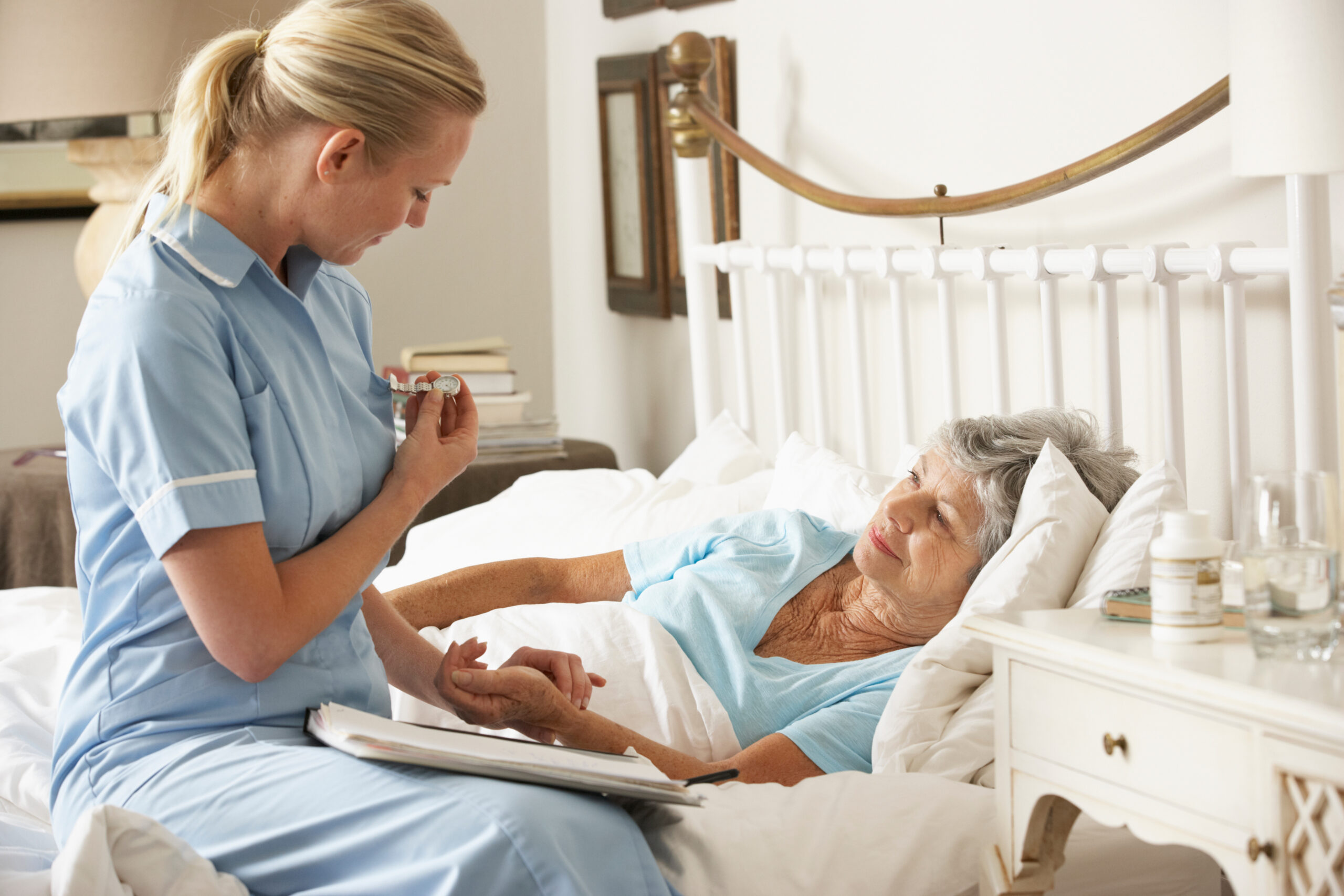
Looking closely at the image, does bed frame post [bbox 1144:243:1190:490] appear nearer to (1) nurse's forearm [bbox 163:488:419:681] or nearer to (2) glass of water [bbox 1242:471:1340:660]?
(2) glass of water [bbox 1242:471:1340:660]

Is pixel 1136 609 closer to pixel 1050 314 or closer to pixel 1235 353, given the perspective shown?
pixel 1235 353

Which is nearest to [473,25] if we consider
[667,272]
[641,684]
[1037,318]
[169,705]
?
[667,272]

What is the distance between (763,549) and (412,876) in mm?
938

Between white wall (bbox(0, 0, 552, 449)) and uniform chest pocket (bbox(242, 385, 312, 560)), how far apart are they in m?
2.48

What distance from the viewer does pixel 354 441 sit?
4.07ft

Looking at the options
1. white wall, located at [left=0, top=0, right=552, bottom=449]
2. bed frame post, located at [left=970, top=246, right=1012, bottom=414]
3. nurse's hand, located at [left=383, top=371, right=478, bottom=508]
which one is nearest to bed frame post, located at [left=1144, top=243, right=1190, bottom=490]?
bed frame post, located at [left=970, top=246, right=1012, bottom=414]

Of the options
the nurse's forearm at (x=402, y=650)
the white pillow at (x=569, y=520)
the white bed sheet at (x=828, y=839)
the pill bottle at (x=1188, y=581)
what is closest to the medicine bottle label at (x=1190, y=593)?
the pill bottle at (x=1188, y=581)

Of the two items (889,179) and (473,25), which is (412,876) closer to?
(889,179)

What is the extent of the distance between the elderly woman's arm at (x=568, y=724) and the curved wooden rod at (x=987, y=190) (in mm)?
893

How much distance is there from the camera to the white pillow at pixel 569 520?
6.99 feet

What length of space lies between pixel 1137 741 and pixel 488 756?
1.69ft

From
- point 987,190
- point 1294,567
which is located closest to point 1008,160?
point 987,190

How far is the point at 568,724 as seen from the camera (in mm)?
1348

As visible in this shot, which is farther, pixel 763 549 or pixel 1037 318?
pixel 1037 318
